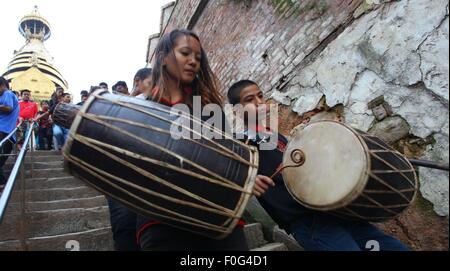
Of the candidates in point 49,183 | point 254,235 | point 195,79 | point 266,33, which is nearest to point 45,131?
point 49,183

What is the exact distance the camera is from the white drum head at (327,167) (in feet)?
3.96

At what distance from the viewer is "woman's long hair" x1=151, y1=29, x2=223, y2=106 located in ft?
4.25

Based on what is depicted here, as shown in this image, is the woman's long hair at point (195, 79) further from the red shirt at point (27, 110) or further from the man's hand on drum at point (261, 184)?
the red shirt at point (27, 110)

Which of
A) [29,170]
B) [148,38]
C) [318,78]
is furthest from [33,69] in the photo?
[318,78]

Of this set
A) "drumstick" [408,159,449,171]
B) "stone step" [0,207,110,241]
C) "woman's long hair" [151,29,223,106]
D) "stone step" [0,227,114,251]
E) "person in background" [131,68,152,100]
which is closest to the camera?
"drumstick" [408,159,449,171]

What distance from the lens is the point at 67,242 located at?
6.58 ft

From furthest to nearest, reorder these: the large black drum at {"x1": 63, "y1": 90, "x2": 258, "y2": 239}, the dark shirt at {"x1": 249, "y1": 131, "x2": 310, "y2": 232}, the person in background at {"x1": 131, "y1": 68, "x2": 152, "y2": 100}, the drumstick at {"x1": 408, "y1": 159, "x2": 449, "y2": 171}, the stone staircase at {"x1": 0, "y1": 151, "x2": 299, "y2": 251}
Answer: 1. the person in background at {"x1": 131, "y1": 68, "x2": 152, "y2": 100}
2. the stone staircase at {"x1": 0, "y1": 151, "x2": 299, "y2": 251}
3. the dark shirt at {"x1": 249, "y1": 131, "x2": 310, "y2": 232}
4. the drumstick at {"x1": 408, "y1": 159, "x2": 449, "y2": 171}
5. the large black drum at {"x1": 63, "y1": 90, "x2": 258, "y2": 239}

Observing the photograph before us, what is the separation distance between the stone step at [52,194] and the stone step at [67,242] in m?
1.11

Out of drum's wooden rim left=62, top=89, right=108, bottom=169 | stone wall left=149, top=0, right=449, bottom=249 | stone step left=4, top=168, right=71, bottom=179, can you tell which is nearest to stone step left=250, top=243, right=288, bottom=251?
stone wall left=149, top=0, right=449, bottom=249

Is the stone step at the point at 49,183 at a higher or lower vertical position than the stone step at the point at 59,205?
higher

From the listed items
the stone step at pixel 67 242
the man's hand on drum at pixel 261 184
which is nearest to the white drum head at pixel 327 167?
the man's hand on drum at pixel 261 184

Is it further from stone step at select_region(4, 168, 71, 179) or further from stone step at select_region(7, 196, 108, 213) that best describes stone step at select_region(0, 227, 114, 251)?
stone step at select_region(4, 168, 71, 179)

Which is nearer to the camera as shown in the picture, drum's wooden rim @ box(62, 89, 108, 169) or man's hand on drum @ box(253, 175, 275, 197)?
drum's wooden rim @ box(62, 89, 108, 169)

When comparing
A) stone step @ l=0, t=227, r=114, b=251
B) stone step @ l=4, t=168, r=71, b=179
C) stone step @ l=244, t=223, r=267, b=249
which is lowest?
stone step @ l=244, t=223, r=267, b=249
